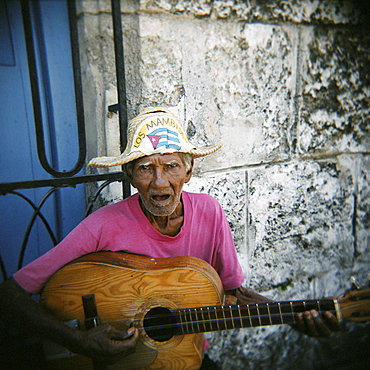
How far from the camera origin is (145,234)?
141 cm

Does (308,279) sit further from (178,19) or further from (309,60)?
(178,19)

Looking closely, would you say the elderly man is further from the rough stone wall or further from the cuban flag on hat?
the rough stone wall

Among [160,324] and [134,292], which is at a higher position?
[134,292]

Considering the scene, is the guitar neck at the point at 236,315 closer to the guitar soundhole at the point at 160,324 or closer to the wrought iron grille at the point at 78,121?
the guitar soundhole at the point at 160,324

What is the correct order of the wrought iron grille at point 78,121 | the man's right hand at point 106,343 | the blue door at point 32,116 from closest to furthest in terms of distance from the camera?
the man's right hand at point 106,343, the wrought iron grille at point 78,121, the blue door at point 32,116

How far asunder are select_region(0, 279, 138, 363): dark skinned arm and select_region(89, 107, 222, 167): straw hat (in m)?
0.63

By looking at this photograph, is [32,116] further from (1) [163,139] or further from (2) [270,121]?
(2) [270,121]

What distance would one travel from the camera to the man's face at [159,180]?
51.9 inches

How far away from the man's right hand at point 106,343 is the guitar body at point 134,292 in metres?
0.05

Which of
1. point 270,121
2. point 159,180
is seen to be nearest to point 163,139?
point 159,180

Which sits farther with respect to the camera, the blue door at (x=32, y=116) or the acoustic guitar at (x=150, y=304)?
the blue door at (x=32, y=116)

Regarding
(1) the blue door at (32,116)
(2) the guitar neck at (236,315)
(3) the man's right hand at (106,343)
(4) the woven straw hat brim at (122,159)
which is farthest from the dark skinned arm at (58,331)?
(4) the woven straw hat brim at (122,159)

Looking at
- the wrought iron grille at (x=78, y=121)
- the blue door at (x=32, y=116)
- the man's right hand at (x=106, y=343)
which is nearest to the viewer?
the man's right hand at (x=106, y=343)

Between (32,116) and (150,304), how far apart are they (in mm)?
1267
